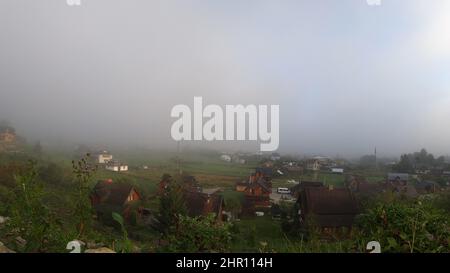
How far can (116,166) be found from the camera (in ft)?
16.1

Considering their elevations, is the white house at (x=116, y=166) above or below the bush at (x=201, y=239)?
above

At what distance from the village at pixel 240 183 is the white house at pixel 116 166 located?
0.01 m

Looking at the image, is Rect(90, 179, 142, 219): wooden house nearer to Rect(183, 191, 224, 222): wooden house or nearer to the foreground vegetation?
the foreground vegetation

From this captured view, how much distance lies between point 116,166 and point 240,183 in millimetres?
1921

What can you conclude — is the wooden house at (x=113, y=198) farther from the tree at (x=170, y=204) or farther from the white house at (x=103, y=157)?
the tree at (x=170, y=204)

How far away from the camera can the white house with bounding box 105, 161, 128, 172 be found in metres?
4.86

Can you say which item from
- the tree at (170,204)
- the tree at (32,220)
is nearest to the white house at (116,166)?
the tree at (170,204)

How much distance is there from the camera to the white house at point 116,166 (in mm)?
4863

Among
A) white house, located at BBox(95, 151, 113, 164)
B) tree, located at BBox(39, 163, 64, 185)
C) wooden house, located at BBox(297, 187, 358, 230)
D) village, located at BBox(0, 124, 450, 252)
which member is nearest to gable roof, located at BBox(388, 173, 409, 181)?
village, located at BBox(0, 124, 450, 252)

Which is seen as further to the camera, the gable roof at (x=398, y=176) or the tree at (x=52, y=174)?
the gable roof at (x=398, y=176)

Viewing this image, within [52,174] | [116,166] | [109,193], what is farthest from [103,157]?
[52,174]
